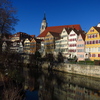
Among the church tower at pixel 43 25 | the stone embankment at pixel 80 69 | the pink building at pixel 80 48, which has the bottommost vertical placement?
the stone embankment at pixel 80 69

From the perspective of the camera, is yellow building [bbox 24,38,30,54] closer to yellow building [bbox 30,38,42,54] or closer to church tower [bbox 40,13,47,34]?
yellow building [bbox 30,38,42,54]

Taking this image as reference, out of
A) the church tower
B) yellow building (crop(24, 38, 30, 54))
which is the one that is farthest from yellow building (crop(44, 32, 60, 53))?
the church tower

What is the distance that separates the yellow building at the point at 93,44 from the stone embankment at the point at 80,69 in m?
8.08

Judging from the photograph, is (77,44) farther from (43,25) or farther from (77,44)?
(43,25)

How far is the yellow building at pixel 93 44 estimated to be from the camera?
3987 centimetres

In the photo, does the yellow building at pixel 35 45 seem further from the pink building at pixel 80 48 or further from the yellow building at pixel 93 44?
the yellow building at pixel 93 44

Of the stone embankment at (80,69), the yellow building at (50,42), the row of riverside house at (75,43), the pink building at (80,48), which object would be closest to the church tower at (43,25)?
the row of riverside house at (75,43)

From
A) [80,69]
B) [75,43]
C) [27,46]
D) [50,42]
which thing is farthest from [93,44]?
[27,46]

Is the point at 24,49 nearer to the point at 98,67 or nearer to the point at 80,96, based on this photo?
the point at 98,67

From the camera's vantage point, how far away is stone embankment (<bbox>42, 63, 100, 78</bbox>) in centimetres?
3078

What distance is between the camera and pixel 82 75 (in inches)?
1325

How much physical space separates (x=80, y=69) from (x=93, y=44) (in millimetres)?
10648

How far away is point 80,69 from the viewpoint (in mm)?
34281

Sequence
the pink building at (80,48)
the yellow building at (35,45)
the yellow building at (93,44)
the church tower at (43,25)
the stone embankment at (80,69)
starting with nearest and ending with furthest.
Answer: the stone embankment at (80,69), the yellow building at (93,44), the pink building at (80,48), the yellow building at (35,45), the church tower at (43,25)
